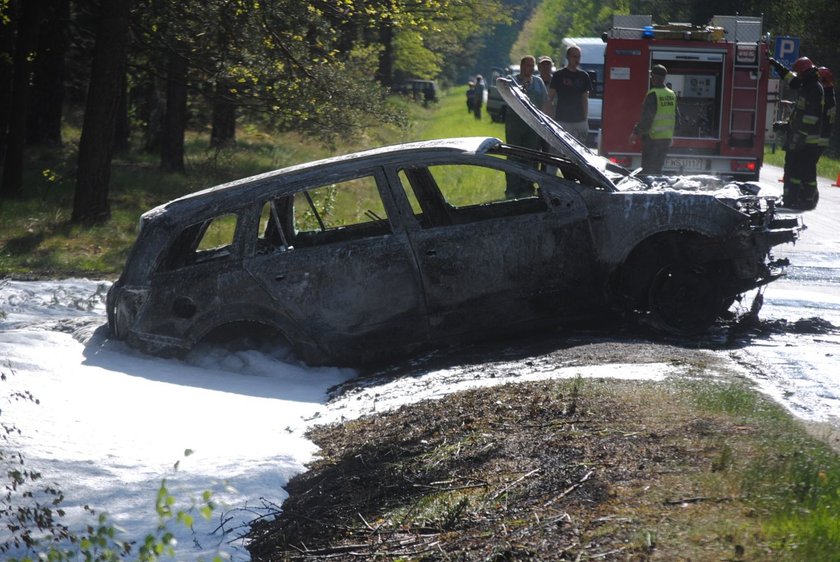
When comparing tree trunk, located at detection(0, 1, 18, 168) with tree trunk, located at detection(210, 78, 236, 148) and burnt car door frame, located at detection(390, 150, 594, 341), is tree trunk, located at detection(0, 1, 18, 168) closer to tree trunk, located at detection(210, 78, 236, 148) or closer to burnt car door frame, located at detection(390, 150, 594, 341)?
tree trunk, located at detection(210, 78, 236, 148)

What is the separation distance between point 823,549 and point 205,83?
1635cm

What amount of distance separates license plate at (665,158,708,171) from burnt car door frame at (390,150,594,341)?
11523 mm

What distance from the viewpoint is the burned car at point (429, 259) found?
8367 millimetres

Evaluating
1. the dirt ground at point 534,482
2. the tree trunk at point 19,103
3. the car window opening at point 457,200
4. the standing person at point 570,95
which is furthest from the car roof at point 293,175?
the tree trunk at point 19,103

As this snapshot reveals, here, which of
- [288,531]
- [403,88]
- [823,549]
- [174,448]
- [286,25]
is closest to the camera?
[823,549]

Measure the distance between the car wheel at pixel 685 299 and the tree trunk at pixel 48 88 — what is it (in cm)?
1762

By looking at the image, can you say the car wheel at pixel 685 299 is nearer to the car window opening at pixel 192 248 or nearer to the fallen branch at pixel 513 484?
the car window opening at pixel 192 248

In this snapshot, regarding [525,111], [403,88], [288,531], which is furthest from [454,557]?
[403,88]

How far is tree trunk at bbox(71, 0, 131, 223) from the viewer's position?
52.3ft

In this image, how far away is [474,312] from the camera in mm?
8445

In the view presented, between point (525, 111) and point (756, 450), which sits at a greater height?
point (525, 111)

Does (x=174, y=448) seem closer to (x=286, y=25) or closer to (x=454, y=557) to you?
(x=454, y=557)

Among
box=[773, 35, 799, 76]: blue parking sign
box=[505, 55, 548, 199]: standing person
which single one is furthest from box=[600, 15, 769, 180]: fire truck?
box=[773, 35, 799, 76]: blue parking sign

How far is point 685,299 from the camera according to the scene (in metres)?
8.64
